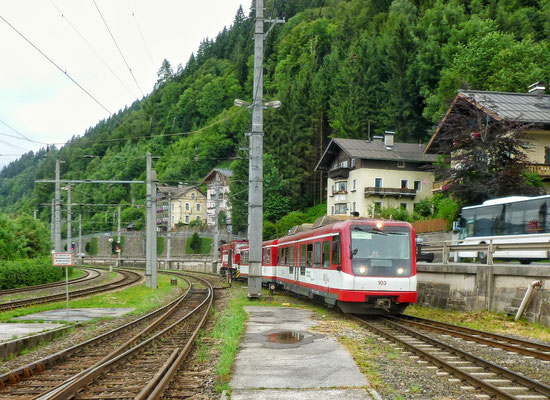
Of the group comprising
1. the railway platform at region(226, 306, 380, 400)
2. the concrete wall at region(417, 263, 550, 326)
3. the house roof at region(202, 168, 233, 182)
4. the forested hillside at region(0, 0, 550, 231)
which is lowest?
the railway platform at region(226, 306, 380, 400)

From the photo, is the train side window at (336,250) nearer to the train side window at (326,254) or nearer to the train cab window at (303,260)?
the train side window at (326,254)

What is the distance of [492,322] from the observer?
14.4 metres

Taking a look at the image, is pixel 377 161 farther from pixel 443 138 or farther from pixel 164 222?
pixel 164 222

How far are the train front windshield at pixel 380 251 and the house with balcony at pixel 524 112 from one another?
1788 centimetres

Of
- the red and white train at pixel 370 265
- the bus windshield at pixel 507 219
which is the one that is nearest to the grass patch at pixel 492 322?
the red and white train at pixel 370 265

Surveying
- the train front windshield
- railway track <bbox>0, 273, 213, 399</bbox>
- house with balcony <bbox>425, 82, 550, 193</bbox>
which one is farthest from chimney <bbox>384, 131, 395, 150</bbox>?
Result: railway track <bbox>0, 273, 213, 399</bbox>

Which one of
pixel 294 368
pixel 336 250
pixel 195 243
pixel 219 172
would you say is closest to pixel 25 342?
pixel 294 368

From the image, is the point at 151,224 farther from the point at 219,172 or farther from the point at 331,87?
the point at 219,172

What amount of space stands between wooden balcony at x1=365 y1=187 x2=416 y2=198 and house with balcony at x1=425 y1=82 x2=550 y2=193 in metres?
16.7

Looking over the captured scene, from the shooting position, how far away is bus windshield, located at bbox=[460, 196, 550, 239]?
23172mm

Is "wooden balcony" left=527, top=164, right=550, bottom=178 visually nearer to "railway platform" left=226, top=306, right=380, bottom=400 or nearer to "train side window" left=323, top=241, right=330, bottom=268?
"train side window" left=323, top=241, right=330, bottom=268

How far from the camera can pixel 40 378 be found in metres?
8.66

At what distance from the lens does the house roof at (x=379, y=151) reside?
59500mm

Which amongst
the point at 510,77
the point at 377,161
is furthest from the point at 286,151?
the point at 510,77
